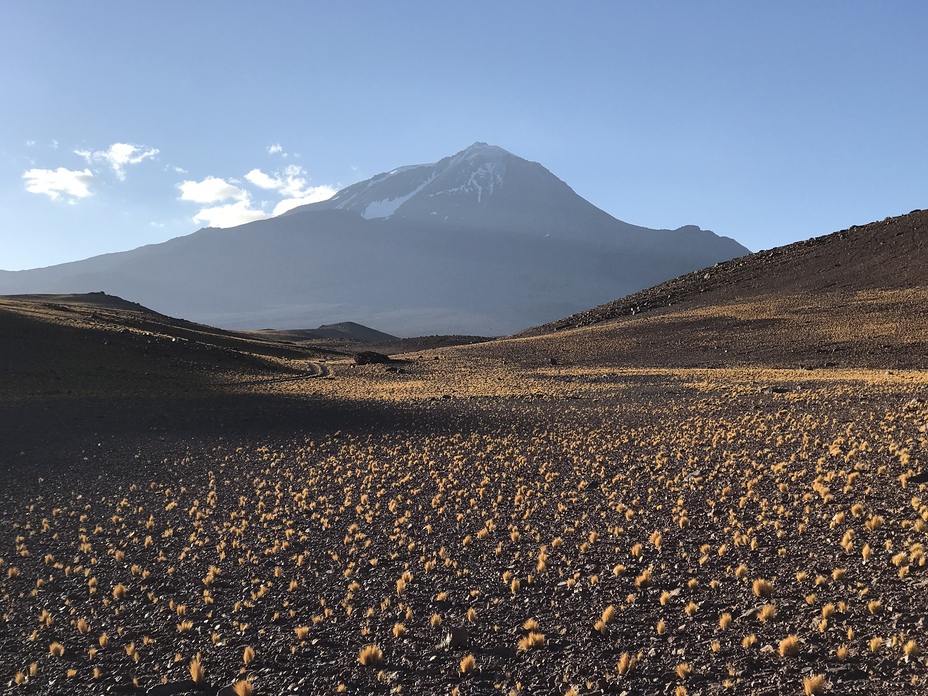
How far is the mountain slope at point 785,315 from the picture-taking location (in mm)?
47094

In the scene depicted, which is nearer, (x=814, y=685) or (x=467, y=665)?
(x=814, y=685)

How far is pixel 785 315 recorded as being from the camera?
58.2 metres

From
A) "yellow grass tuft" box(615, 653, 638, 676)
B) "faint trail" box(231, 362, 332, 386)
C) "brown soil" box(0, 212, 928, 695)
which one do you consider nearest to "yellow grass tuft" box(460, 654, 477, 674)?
"brown soil" box(0, 212, 928, 695)

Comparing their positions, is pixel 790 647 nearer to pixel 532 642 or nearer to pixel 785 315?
pixel 532 642

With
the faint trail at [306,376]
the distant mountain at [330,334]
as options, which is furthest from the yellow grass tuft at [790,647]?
the distant mountain at [330,334]

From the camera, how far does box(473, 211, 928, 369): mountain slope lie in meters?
47.1

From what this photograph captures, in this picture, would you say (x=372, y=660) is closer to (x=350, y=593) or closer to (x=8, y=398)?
(x=350, y=593)

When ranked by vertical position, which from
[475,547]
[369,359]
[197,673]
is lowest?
[197,673]

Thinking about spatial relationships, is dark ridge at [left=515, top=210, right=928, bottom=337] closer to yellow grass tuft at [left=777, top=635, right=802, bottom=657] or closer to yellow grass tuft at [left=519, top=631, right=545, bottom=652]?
yellow grass tuft at [left=777, top=635, right=802, bottom=657]

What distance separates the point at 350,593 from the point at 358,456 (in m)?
10.6

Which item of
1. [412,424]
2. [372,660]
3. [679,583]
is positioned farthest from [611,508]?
[412,424]

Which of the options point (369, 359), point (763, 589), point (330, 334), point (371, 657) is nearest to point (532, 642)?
point (371, 657)

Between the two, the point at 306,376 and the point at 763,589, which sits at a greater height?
the point at 306,376

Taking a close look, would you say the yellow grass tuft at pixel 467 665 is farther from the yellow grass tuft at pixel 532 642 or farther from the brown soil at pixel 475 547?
the yellow grass tuft at pixel 532 642
